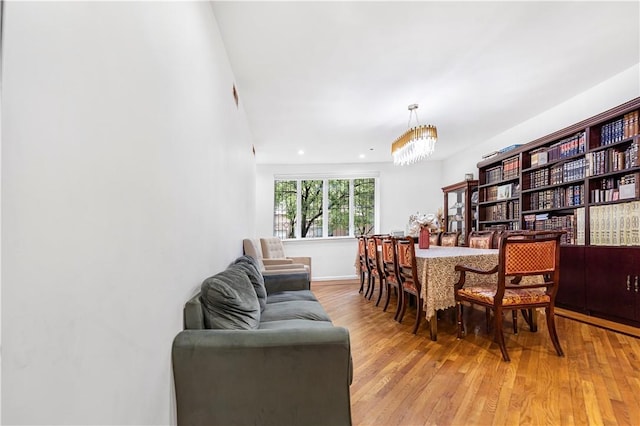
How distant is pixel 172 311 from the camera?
4.17ft

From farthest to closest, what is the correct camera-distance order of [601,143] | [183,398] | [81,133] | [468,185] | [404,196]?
1. [404,196]
2. [468,185]
3. [601,143]
4. [183,398]
5. [81,133]

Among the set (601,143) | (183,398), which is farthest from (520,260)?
(183,398)

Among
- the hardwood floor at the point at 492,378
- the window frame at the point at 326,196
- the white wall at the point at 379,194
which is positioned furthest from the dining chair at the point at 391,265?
the window frame at the point at 326,196

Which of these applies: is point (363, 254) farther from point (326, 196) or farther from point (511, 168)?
point (511, 168)

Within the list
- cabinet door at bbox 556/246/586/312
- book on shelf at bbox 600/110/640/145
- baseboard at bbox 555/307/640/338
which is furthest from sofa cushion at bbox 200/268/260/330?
book on shelf at bbox 600/110/640/145

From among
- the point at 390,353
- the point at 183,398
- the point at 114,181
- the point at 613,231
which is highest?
the point at 114,181

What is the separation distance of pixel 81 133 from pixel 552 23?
3091 millimetres

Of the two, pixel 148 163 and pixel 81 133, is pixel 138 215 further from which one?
pixel 81 133

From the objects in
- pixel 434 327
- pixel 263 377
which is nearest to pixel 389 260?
pixel 434 327

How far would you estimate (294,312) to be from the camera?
2.05 meters

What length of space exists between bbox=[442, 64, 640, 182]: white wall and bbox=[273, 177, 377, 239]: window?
2.33 m

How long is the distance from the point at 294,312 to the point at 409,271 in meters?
1.60

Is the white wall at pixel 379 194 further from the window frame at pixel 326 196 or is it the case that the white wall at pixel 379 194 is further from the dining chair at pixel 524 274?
the dining chair at pixel 524 274

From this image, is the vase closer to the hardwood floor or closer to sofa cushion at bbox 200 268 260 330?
the hardwood floor
